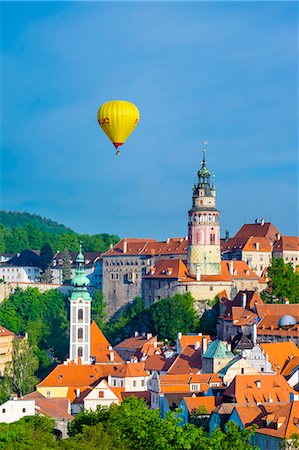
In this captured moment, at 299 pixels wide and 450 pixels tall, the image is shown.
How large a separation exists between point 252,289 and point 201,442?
4487 cm

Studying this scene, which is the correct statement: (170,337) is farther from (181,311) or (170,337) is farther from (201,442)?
(201,442)

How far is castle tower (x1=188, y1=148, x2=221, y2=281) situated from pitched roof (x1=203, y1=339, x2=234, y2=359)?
17.4 metres

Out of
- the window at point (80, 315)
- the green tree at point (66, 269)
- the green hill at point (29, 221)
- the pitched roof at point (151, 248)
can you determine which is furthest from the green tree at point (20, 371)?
the green hill at point (29, 221)

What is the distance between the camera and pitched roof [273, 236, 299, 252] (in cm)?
9788

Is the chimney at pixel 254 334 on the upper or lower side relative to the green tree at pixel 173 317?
lower

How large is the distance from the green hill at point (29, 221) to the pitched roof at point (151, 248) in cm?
8385

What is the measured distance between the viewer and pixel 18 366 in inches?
3209

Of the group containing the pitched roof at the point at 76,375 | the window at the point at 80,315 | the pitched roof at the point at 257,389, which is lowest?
the pitched roof at the point at 257,389

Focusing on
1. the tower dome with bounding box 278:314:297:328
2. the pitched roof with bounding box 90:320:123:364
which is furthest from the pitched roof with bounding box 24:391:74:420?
the pitched roof with bounding box 90:320:123:364

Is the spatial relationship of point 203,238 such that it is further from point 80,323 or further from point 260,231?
point 260,231

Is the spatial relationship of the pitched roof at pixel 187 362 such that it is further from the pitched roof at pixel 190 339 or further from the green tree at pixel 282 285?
the green tree at pixel 282 285

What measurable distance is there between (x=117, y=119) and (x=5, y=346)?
36276mm

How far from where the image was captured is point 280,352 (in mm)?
70125

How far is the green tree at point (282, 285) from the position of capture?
282 feet
